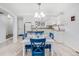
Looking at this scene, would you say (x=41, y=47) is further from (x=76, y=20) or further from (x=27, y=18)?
(x=27, y=18)

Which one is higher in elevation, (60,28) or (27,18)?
(27,18)

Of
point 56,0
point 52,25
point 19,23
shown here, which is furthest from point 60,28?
point 56,0

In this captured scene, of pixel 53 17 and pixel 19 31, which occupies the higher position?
pixel 53 17

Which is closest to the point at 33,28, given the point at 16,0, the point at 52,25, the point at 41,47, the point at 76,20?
the point at 52,25

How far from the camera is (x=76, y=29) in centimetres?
429

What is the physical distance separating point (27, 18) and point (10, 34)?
273cm

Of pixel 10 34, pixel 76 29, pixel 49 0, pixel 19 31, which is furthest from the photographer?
pixel 19 31

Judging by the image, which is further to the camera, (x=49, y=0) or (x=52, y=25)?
(x=52, y=25)

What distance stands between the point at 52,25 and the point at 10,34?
3649mm

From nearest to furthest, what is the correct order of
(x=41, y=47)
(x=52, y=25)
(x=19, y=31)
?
(x=41, y=47)
(x=52, y=25)
(x=19, y=31)

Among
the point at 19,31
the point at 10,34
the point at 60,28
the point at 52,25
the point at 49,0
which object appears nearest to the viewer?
the point at 49,0

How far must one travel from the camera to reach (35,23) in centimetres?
834

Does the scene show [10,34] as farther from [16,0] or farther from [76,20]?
[16,0]

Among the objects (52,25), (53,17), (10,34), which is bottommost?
(10,34)
